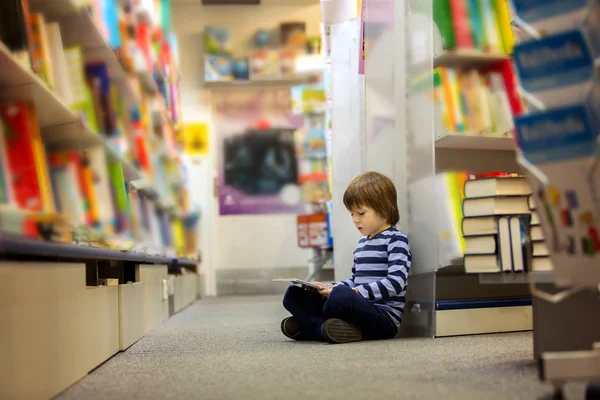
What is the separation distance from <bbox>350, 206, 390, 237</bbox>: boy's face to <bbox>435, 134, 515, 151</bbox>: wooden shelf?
1.12 ft

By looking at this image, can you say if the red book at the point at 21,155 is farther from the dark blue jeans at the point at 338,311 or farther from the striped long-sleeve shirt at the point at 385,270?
the striped long-sleeve shirt at the point at 385,270

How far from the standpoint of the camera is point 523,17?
124cm

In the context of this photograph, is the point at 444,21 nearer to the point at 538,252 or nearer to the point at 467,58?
the point at 467,58

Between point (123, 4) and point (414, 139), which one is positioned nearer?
point (414, 139)

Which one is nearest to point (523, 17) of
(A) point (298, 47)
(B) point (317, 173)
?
(B) point (317, 173)

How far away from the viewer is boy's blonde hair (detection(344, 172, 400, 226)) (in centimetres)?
242

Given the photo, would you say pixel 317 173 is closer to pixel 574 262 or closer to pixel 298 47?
pixel 298 47

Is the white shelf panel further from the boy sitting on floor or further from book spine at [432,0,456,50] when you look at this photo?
book spine at [432,0,456,50]

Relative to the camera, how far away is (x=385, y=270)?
2.44 m

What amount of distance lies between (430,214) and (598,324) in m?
0.91

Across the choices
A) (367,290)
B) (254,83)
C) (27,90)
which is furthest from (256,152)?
(27,90)

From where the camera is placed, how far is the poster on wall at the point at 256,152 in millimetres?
6707

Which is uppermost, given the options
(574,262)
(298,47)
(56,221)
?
(298,47)

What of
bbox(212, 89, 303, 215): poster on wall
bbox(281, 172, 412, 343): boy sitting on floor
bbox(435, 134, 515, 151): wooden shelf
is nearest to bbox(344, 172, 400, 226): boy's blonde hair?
bbox(281, 172, 412, 343): boy sitting on floor
